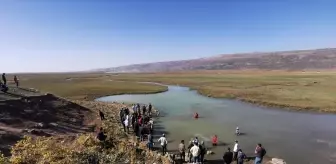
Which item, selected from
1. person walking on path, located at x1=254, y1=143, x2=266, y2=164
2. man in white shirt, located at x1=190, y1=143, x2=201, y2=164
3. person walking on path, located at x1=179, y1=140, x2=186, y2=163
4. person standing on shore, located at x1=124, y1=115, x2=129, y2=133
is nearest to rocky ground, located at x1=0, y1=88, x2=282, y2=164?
person standing on shore, located at x1=124, y1=115, x2=129, y2=133

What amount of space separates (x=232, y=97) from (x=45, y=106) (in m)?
41.0

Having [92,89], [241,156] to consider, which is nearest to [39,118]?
[241,156]

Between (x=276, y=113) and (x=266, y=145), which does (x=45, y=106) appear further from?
(x=276, y=113)

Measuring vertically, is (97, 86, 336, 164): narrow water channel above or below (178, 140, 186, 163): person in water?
below

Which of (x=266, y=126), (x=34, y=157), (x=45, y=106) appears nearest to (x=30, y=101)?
(x=45, y=106)

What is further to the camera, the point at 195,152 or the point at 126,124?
the point at 126,124

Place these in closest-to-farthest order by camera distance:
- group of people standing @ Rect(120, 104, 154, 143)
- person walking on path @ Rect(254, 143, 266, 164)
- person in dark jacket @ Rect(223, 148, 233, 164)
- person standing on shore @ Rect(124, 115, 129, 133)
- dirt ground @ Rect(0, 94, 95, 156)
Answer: person walking on path @ Rect(254, 143, 266, 164) < person in dark jacket @ Rect(223, 148, 233, 164) < dirt ground @ Rect(0, 94, 95, 156) < group of people standing @ Rect(120, 104, 154, 143) < person standing on shore @ Rect(124, 115, 129, 133)

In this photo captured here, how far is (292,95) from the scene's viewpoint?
64188 mm

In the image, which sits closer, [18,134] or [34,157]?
[34,157]

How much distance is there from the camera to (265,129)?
36.0 meters

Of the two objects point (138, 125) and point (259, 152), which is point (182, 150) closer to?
point (259, 152)

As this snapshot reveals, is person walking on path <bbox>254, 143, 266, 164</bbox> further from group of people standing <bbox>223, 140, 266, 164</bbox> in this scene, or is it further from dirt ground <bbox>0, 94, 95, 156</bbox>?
dirt ground <bbox>0, 94, 95, 156</bbox>

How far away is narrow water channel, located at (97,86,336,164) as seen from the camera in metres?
27.4

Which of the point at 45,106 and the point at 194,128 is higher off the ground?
the point at 45,106
